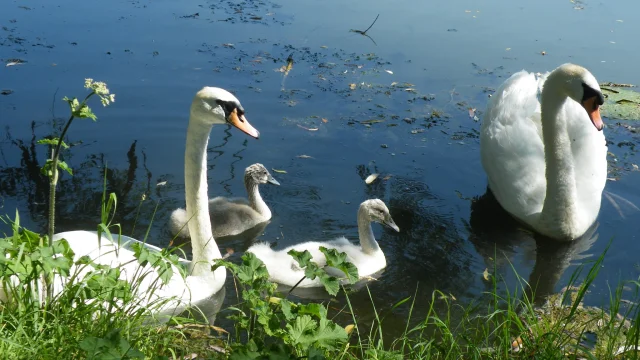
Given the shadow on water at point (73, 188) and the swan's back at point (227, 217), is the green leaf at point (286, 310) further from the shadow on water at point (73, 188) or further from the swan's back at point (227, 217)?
the shadow on water at point (73, 188)

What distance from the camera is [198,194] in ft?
17.7

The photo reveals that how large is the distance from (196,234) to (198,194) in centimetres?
31

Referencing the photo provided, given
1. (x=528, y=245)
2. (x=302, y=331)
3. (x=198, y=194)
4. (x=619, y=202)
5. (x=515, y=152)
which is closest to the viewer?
(x=302, y=331)

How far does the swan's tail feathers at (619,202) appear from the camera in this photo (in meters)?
7.47

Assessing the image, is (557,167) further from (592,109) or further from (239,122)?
(239,122)

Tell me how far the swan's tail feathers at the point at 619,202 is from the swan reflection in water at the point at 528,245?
369mm

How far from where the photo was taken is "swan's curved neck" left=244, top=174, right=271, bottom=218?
6812mm

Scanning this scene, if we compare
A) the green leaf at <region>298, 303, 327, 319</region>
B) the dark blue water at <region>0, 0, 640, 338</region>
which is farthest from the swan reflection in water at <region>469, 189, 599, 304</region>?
the green leaf at <region>298, 303, 327, 319</region>

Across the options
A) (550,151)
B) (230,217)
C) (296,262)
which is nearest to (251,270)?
(296,262)

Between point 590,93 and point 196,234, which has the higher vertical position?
point 590,93

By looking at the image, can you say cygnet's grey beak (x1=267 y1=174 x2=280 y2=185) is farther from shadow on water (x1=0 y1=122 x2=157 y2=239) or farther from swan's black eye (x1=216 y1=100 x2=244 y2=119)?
swan's black eye (x1=216 y1=100 x2=244 y2=119)

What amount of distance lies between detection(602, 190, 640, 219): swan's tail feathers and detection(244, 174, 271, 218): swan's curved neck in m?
3.47

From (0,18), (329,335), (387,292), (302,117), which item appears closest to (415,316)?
(387,292)

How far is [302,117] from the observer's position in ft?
29.0
